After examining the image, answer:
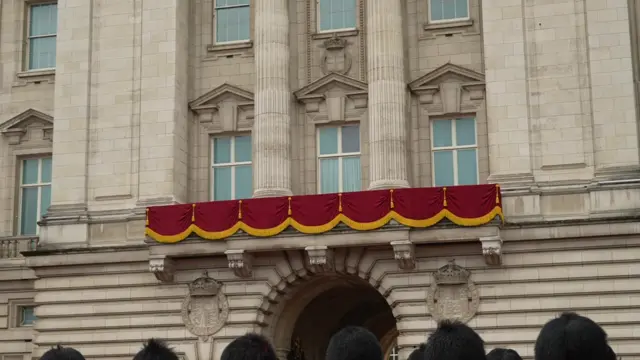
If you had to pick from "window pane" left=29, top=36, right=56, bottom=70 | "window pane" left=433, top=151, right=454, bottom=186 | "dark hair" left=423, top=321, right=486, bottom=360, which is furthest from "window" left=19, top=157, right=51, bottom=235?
"dark hair" left=423, top=321, right=486, bottom=360

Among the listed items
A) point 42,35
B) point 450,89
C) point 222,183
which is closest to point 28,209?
point 42,35

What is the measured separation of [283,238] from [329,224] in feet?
4.68

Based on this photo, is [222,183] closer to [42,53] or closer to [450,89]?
[450,89]

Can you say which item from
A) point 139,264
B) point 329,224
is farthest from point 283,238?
point 139,264

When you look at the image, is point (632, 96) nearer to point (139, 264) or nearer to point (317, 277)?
point (317, 277)

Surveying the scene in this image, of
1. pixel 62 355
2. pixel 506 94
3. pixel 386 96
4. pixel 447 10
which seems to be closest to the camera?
pixel 62 355

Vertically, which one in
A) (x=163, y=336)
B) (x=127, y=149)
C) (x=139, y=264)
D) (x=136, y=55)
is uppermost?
(x=136, y=55)

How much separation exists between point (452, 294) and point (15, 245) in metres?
15.0

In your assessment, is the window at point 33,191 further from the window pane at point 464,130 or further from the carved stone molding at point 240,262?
the window pane at point 464,130

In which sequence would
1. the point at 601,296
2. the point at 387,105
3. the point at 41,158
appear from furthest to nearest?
1. the point at 41,158
2. the point at 387,105
3. the point at 601,296

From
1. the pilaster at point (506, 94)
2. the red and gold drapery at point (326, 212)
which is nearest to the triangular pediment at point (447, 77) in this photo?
the pilaster at point (506, 94)

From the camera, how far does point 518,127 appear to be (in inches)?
1324

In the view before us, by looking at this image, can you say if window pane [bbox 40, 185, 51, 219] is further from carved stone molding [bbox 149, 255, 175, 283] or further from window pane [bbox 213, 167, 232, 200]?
carved stone molding [bbox 149, 255, 175, 283]

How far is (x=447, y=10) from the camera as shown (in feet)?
120
